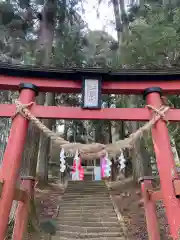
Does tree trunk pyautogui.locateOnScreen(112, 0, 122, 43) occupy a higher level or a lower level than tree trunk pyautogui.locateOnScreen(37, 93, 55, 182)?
higher

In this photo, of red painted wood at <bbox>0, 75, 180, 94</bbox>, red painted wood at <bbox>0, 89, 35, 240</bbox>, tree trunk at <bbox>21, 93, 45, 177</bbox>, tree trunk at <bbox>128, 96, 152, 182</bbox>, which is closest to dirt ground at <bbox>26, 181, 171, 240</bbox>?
tree trunk at <bbox>128, 96, 152, 182</bbox>

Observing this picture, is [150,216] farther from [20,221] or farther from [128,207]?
[128,207]

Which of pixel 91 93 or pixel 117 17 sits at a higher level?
pixel 117 17

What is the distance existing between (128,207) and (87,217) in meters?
1.35

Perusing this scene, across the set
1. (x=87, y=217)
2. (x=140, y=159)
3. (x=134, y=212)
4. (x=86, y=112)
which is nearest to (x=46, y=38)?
(x=140, y=159)

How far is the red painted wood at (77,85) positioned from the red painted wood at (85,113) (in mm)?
457

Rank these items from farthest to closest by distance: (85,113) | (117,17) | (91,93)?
(117,17), (91,93), (85,113)

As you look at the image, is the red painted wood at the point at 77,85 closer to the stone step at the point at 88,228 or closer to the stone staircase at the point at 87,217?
the stone staircase at the point at 87,217

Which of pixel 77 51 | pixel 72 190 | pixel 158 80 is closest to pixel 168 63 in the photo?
pixel 158 80

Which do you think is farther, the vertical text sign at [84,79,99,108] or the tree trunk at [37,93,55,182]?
the tree trunk at [37,93,55,182]

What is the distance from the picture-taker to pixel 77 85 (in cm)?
488

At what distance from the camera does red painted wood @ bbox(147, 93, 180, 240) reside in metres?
3.70

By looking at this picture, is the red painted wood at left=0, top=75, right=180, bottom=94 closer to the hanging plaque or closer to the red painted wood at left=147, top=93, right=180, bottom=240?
the hanging plaque

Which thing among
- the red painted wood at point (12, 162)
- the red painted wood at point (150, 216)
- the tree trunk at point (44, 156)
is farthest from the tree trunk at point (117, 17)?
the red painted wood at point (12, 162)
